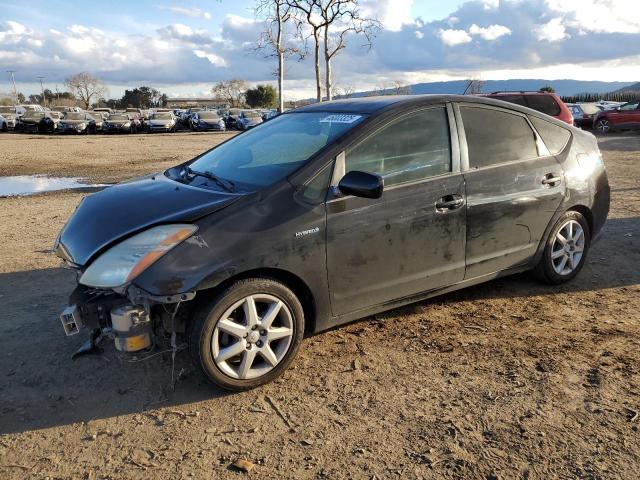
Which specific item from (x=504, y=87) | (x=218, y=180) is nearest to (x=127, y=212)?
(x=218, y=180)

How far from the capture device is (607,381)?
3.29 metres

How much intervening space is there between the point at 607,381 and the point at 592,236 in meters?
2.04

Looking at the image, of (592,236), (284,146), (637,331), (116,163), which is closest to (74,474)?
(284,146)

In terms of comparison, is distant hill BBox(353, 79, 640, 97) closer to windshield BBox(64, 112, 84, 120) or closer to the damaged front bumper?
the damaged front bumper

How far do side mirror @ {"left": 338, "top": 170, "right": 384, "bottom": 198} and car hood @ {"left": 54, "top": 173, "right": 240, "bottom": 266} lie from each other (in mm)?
690

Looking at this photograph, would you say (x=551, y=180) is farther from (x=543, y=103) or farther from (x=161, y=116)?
(x=161, y=116)

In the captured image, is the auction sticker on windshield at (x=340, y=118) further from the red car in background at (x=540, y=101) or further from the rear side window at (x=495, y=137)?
the red car in background at (x=540, y=101)

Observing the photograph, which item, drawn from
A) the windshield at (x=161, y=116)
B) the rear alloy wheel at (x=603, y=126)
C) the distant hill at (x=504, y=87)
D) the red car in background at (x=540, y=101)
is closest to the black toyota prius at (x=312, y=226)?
the distant hill at (x=504, y=87)

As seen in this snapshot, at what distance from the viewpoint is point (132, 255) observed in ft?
9.87

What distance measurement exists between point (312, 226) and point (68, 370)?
72.8 inches

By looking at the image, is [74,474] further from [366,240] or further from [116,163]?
[116,163]

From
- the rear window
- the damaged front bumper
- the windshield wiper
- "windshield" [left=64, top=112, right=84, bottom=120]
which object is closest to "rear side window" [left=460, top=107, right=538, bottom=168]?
the windshield wiper

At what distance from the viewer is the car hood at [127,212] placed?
10.3 ft

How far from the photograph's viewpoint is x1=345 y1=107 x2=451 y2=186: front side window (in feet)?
11.9
